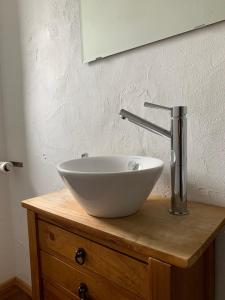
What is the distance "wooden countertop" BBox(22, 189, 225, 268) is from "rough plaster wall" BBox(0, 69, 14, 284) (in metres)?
0.81

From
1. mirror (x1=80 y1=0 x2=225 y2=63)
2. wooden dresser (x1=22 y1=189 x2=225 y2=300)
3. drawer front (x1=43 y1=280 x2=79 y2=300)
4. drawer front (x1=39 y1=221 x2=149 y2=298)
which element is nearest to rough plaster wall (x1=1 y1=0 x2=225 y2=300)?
mirror (x1=80 y1=0 x2=225 y2=63)

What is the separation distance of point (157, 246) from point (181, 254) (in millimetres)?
52

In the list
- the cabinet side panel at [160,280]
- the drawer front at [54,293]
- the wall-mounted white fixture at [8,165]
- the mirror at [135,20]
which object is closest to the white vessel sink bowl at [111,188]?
the cabinet side panel at [160,280]

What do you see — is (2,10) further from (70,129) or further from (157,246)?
(157,246)

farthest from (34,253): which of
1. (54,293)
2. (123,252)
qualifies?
(123,252)

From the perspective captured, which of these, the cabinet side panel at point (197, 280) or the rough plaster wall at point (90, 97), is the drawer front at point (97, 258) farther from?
the rough plaster wall at point (90, 97)

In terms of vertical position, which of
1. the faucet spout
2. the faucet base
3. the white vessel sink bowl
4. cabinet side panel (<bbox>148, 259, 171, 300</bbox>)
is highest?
the faucet spout

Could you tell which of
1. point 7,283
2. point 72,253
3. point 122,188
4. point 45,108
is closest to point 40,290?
point 72,253

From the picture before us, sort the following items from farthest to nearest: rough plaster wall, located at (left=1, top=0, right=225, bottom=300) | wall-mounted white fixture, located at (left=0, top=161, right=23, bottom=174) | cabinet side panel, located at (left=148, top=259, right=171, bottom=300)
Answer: wall-mounted white fixture, located at (left=0, top=161, right=23, bottom=174) < rough plaster wall, located at (left=1, top=0, right=225, bottom=300) < cabinet side panel, located at (left=148, top=259, right=171, bottom=300)

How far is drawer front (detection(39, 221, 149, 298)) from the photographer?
54 cm

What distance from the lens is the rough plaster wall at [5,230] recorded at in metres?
1.47

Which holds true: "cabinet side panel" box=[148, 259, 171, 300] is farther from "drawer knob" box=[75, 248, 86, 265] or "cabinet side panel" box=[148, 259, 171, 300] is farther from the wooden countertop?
"drawer knob" box=[75, 248, 86, 265]

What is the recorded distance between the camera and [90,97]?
1005mm

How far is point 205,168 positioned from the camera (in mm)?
723
